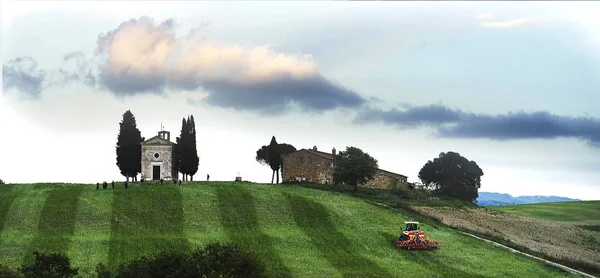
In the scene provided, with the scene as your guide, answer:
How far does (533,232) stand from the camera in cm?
10450

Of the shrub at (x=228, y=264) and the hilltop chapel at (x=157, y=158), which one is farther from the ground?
the hilltop chapel at (x=157, y=158)

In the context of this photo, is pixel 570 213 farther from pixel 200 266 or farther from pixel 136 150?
pixel 200 266

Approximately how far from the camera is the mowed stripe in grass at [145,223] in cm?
7356

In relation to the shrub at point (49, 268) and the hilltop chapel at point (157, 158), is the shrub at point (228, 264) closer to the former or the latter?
the shrub at point (49, 268)

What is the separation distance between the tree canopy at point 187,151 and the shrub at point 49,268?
6992 centimetres

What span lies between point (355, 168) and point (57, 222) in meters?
54.9

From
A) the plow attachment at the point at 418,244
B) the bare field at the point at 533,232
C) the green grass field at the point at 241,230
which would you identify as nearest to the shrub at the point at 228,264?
the green grass field at the point at 241,230

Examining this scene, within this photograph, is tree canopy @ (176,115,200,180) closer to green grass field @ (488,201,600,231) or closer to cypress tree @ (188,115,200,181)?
cypress tree @ (188,115,200,181)

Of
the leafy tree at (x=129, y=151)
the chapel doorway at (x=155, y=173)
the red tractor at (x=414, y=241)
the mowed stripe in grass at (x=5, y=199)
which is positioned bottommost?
the red tractor at (x=414, y=241)

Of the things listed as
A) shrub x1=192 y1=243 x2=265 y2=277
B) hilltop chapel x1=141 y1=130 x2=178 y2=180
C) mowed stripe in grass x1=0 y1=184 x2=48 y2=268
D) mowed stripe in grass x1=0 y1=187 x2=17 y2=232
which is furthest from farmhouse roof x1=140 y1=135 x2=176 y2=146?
shrub x1=192 y1=243 x2=265 y2=277

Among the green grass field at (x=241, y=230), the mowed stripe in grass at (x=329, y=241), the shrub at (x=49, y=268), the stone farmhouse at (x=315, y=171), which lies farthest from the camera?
the stone farmhouse at (x=315, y=171)

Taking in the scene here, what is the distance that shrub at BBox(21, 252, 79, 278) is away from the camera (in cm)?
5253

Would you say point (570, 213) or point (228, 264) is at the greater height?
point (570, 213)

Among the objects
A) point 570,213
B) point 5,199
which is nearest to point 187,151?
point 5,199
